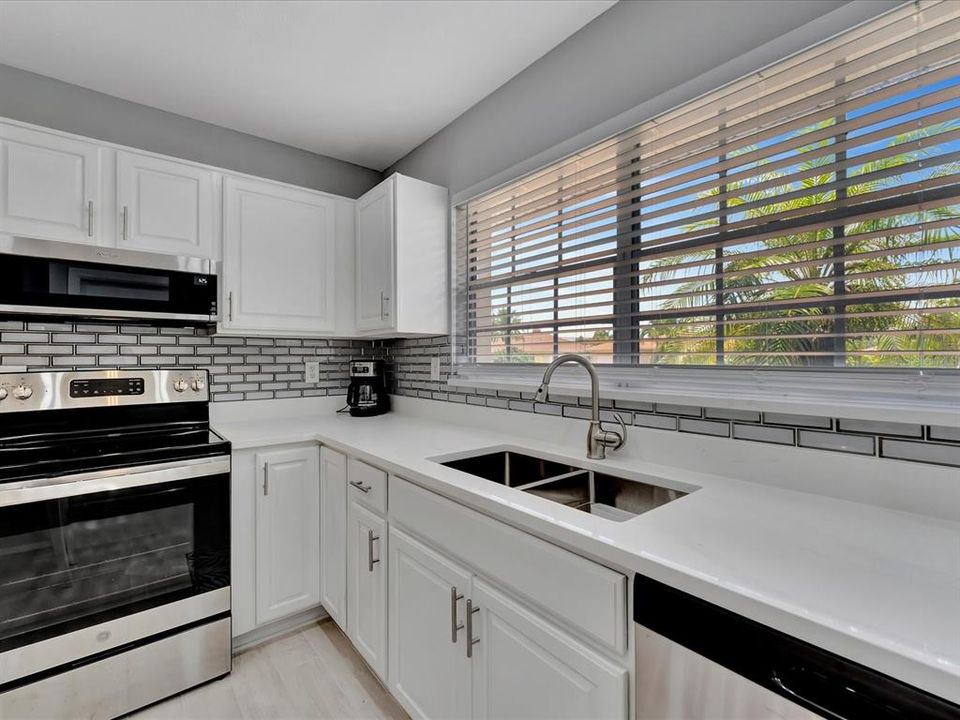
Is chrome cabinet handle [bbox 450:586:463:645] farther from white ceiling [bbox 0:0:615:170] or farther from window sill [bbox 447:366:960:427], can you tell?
white ceiling [bbox 0:0:615:170]

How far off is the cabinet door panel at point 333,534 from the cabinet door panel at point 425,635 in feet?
1.39

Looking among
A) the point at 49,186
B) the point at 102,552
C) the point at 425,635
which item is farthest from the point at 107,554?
the point at 49,186

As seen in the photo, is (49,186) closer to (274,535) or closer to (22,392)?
(22,392)

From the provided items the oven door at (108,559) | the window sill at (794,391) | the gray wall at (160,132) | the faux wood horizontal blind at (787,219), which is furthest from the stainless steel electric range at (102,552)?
the faux wood horizontal blind at (787,219)

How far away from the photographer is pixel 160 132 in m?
2.25

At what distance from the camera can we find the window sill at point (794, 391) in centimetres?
95

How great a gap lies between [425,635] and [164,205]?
6.78ft

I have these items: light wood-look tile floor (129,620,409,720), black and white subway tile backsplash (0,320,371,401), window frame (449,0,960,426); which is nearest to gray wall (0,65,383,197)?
black and white subway tile backsplash (0,320,371,401)

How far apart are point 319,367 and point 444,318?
0.89 meters

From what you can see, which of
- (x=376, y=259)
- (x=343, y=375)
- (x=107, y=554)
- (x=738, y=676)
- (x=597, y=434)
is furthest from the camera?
(x=343, y=375)

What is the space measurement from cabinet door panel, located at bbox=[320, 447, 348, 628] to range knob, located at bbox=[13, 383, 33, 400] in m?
1.11

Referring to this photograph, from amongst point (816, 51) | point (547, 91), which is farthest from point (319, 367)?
point (816, 51)

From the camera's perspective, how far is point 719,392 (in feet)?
4.25

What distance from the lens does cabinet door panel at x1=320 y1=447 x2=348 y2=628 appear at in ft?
6.15
